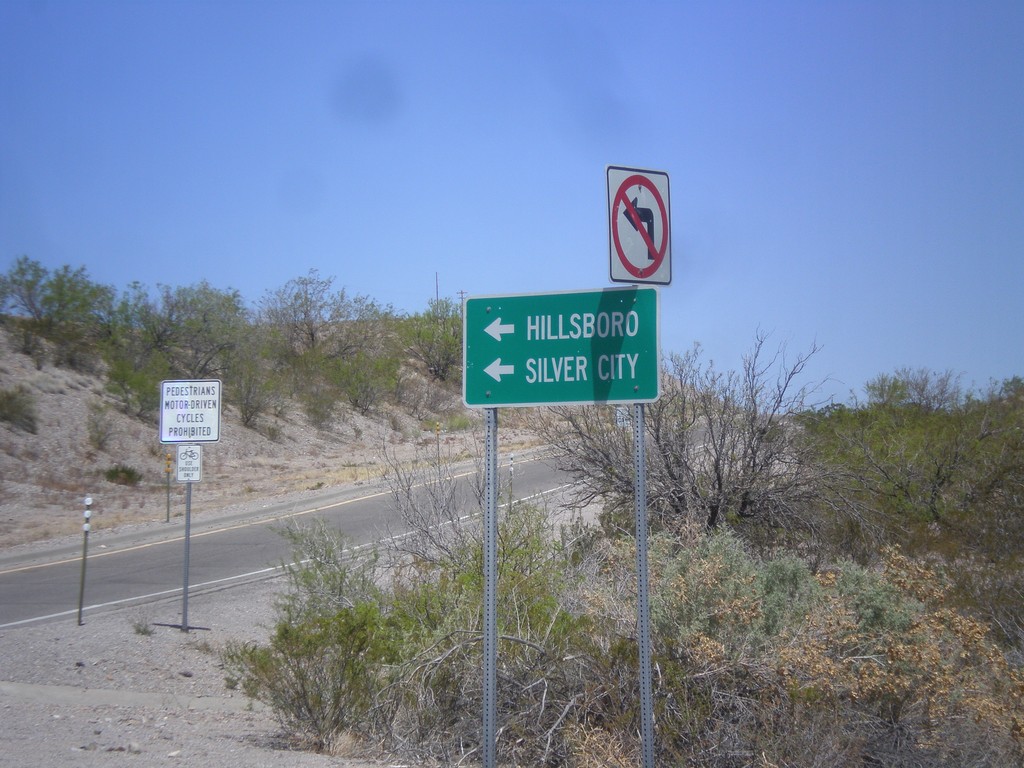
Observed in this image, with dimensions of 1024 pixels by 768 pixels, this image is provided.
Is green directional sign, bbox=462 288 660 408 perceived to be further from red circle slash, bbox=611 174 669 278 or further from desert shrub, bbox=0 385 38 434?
desert shrub, bbox=0 385 38 434

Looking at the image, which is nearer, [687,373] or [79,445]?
[687,373]

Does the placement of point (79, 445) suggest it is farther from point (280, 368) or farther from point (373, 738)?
point (373, 738)

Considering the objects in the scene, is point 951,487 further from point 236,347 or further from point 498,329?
point 236,347

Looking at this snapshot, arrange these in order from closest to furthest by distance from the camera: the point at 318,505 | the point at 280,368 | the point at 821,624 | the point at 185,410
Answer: the point at 821,624 < the point at 185,410 < the point at 318,505 < the point at 280,368

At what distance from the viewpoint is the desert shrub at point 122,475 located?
2900 cm

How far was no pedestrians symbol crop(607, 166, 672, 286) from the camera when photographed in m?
4.73

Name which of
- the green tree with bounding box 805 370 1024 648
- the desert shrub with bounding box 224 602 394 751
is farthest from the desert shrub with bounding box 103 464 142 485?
the desert shrub with bounding box 224 602 394 751

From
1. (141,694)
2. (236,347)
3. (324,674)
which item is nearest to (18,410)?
(236,347)

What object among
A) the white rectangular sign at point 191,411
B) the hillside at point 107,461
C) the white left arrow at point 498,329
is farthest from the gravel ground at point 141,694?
the hillside at point 107,461

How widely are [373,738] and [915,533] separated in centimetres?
786

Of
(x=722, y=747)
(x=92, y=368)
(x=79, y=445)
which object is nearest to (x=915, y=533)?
(x=722, y=747)

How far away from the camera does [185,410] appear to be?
12859 millimetres

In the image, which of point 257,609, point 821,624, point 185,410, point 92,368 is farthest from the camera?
point 92,368

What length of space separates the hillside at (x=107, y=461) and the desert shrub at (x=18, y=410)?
154 millimetres
